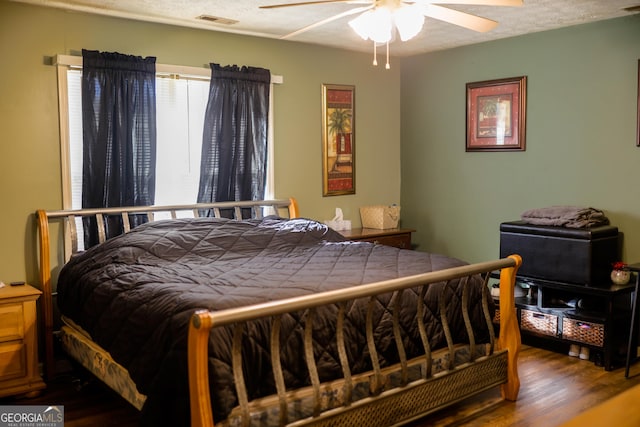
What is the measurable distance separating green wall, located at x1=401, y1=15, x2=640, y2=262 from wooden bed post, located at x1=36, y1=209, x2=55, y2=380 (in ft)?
10.9

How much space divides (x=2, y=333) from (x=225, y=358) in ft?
5.90

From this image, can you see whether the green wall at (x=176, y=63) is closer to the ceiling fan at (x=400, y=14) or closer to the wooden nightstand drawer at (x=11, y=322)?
the wooden nightstand drawer at (x=11, y=322)

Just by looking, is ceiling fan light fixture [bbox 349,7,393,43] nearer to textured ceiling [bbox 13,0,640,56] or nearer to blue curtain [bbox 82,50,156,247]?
textured ceiling [bbox 13,0,640,56]

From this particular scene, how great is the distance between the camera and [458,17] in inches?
121

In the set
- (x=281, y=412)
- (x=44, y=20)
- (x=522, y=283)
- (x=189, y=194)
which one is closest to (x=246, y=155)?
(x=189, y=194)

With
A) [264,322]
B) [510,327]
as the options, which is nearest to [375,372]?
[264,322]

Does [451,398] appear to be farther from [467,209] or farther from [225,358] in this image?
[467,209]

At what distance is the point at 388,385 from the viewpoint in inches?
117

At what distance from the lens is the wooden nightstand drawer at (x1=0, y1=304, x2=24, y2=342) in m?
3.56

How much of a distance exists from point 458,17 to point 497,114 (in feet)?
7.46

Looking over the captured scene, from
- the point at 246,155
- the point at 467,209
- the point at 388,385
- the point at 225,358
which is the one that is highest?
the point at 246,155

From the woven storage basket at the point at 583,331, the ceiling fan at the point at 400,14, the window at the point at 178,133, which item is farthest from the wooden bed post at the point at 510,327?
the window at the point at 178,133

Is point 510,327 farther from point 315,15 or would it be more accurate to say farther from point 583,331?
point 315,15

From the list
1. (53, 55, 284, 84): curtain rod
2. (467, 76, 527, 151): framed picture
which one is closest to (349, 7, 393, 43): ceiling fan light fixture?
(53, 55, 284, 84): curtain rod
